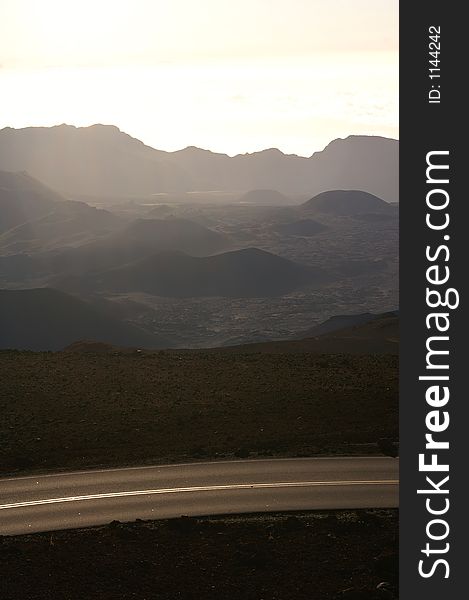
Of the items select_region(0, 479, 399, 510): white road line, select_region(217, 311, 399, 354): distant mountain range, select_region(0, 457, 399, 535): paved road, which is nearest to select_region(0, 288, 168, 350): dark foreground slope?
select_region(217, 311, 399, 354): distant mountain range

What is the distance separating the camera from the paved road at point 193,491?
23781 millimetres

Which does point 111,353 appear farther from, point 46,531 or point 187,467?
point 46,531

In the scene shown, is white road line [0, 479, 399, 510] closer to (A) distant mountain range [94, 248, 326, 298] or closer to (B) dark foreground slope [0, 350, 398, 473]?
(B) dark foreground slope [0, 350, 398, 473]

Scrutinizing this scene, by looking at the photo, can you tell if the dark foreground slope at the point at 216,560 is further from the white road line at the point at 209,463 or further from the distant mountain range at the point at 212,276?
the distant mountain range at the point at 212,276

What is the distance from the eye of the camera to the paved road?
23.8 m

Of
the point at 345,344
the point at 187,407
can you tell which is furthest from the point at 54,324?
the point at 187,407

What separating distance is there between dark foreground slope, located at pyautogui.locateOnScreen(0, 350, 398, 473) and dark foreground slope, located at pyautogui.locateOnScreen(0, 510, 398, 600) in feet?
21.3

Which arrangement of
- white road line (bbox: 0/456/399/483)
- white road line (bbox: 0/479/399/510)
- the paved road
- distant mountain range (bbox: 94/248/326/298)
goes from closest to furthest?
the paved road, white road line (bbox: 0/479/399/510), white road line (bbox: 0/456/399/483), distant mountain range (bbox: 94/248/326/298)

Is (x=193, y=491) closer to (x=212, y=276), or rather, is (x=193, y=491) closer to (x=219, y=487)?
(x=219, y=487)

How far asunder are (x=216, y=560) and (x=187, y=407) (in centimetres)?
1528

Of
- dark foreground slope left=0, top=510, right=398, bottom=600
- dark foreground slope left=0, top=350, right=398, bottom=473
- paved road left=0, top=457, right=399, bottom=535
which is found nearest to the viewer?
dark foreground slope left=0, top=510, right=398, bottom=600

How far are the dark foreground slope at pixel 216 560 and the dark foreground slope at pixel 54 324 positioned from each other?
9451 centimetres

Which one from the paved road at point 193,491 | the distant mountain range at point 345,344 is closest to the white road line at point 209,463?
the paved road at point 193,491

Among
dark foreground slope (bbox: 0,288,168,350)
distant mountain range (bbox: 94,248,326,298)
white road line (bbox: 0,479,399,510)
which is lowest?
dark foreground slope (bbox: 0,288,168,350)
